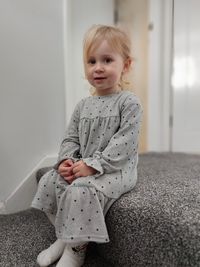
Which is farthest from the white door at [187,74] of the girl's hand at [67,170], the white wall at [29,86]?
the girl's hand at [67,170]

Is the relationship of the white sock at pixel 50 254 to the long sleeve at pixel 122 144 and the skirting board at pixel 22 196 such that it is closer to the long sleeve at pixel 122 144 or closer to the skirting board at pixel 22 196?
the long sleeve at pixel 122 144

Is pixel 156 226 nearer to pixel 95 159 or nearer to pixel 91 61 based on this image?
pixel 95 159

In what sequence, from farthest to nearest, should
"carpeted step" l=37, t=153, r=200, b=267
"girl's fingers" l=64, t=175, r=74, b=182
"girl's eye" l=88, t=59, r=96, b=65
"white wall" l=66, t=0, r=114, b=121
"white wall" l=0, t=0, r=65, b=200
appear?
"white wall" l=66, t=0, r=114, b=121, "white wall" l=0, t=0, r=65, b=200, "girl's eye" l=88, t=59, r=96, b=65, "girl's fingers" l=64, t=175, r=74, b=182, "carpeted step" l=37, t=153, r=200, b=267

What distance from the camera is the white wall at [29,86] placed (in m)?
1.31

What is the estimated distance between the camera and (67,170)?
872 millimetres

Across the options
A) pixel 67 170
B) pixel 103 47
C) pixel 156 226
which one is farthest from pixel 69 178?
pixel 103 47

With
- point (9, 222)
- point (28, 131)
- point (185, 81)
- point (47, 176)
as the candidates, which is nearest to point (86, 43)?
point (47, 176)

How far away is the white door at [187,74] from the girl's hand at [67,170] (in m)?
1.44

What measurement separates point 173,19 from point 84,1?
2.23ft

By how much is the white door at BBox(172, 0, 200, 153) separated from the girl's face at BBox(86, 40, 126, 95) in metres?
1.27

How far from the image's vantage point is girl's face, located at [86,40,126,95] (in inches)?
36.9

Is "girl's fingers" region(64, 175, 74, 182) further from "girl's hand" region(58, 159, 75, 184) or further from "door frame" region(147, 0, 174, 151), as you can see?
"door frame" region(147, 0, 174, 151)

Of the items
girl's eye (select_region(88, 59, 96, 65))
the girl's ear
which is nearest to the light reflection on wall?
the girl's ear

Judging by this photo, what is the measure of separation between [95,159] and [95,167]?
0.10 feet
